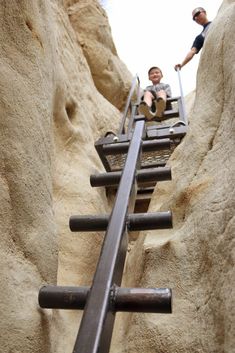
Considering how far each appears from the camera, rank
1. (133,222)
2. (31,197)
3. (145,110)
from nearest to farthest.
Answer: (133,222), (31,197), (145,110)

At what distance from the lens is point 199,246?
1880 millimetres

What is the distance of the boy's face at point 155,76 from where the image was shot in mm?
5543

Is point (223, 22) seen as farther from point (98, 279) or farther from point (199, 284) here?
point (98, 279)

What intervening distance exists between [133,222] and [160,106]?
2742 mm

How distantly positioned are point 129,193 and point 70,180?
4.65 ft

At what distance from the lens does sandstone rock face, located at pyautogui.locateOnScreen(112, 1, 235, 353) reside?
1.62m

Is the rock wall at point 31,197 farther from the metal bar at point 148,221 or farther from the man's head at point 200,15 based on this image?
the man's head at point 200,15

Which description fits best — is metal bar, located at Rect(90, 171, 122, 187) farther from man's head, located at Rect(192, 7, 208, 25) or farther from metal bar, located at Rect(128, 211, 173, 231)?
man's head, located at Rect(192, 7, 208, 25)

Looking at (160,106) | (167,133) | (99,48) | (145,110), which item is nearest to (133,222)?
(167,133)

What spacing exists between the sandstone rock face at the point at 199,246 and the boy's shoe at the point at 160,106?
1316 mm

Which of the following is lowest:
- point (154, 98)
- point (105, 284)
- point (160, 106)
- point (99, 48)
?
point (154, 98)

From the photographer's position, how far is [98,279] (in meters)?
1.13

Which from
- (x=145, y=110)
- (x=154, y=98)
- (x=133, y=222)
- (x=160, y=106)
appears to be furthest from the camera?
(x=154, y=98)

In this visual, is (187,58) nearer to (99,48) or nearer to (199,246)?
(99,48)
